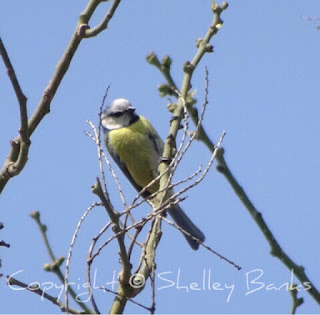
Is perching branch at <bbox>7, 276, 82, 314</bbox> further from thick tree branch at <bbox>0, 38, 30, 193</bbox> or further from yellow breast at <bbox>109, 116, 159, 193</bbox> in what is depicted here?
yellow breast at <bbox>109, 116, 159, 193</bbox>

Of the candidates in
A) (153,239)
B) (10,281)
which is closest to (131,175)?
(153,239)

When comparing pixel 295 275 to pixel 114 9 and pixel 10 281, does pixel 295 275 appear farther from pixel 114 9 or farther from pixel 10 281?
pixel 114 9

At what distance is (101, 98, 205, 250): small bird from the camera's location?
5.85 metres

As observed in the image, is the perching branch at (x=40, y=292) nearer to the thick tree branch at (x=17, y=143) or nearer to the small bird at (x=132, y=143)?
the thick tree branch at (x=17, y=143)

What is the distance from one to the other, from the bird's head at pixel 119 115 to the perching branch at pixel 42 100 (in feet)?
12.0

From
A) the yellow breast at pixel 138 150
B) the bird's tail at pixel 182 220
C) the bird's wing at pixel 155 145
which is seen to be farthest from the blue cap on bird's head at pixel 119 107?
the bird's tail at pixel 182 220

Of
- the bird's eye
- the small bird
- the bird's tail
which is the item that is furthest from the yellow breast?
the bird's tail

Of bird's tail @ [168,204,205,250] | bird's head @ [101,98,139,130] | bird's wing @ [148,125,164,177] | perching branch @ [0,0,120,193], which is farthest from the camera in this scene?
bird's head @ [101,98,139,130]

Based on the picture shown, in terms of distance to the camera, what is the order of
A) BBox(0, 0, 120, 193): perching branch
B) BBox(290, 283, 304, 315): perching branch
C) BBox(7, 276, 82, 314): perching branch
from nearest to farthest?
BBox(7, 276, 82, 314): perching branch
BBox(290, 283, 304, 315): perching branch
BBox(0, 0, 120, 193): perching branch

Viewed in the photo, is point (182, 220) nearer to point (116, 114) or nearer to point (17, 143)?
point (116, 114)

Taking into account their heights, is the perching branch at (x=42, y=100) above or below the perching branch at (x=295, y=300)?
above

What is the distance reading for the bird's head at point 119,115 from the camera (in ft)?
19.9

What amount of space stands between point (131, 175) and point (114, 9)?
12.6 feet

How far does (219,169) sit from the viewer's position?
2264 mm
